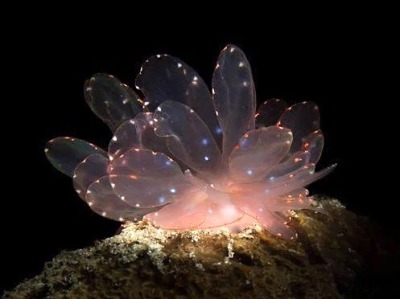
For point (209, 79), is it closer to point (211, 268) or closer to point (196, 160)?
point (196, 160)

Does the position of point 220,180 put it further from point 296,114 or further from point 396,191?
point 396,191

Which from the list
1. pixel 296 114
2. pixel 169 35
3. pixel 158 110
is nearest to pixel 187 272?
pixel 158 110

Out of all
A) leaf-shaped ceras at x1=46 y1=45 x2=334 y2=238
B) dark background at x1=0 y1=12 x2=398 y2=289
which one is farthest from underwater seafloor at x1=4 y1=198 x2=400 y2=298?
dark background at x1=0 y1=12 x2=398 y2=289

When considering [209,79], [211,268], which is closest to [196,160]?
[211,268]

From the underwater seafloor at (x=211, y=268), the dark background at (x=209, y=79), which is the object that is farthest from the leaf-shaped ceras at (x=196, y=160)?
the dark background at (x=209, y=79)

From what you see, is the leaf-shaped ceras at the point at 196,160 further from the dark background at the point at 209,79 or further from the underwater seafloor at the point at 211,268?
the dark background at the point at 209,79

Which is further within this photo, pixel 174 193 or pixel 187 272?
pixel 174 193

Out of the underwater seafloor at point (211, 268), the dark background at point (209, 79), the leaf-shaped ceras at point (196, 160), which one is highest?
the dark background at point (209, 79)
